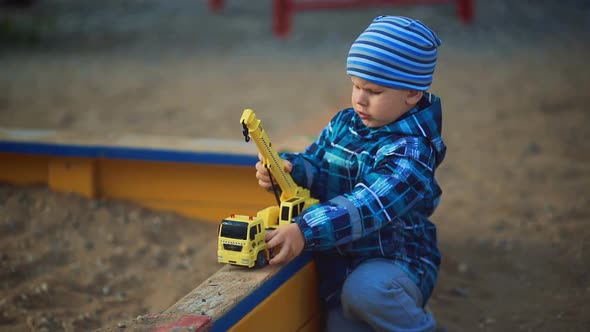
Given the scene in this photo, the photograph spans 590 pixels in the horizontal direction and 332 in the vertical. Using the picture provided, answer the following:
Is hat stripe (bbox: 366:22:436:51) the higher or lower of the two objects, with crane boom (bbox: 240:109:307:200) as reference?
higher

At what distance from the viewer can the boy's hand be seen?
2.01 metres

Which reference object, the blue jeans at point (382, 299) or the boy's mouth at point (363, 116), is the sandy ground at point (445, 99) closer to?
the blue jeans at point (382, 299)

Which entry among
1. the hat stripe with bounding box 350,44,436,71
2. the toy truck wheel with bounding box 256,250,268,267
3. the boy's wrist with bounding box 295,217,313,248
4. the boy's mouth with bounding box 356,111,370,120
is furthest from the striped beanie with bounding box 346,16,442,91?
the toy truck wheel with bounding box 256,250,268,267

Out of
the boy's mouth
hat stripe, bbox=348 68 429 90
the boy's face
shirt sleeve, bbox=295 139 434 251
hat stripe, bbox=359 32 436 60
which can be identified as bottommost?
shirt sleeve, bbox=295 139 434 251

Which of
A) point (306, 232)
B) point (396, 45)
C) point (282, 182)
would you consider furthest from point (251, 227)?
point (396, 45)

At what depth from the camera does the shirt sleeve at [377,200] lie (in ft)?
6.67

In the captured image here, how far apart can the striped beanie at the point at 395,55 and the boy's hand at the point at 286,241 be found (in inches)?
17.7

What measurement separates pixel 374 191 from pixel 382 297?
0.28 m

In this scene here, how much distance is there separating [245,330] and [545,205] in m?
2.20

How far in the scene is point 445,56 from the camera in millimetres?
6500

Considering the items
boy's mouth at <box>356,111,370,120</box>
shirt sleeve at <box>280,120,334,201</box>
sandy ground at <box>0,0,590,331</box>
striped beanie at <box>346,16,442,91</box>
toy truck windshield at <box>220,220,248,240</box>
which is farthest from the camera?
sandy ground at <box>0,0,590,331</box>

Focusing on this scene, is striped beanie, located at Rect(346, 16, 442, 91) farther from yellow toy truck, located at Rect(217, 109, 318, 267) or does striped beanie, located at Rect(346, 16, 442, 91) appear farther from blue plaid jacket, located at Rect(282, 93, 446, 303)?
yellow toy truck, located at Rect(217, 109, 318, 267)

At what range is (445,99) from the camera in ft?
17.6

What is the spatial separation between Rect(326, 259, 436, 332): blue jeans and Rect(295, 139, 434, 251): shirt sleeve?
0.45 feet
